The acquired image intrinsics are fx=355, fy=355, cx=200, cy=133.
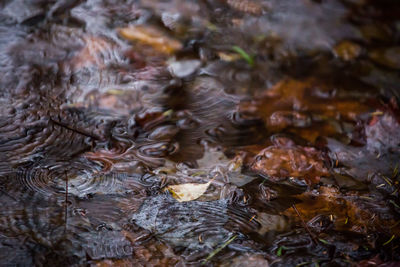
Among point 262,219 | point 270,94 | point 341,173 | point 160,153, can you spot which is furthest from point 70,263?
point 270,94

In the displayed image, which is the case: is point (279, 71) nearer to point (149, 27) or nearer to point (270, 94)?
point (270, 94)

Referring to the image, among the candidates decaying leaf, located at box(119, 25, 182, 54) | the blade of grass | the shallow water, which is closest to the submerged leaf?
Answer: the shallow water

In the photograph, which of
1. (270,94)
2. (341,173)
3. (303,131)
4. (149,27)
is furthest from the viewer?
(149,27)

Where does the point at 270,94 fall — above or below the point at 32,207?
above

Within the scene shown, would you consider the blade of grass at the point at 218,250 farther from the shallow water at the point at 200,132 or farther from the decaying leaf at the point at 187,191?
the decaying leaf at the point at 187,191

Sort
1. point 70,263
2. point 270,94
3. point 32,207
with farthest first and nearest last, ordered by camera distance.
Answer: point 270,94, point 32,207, point 70,263

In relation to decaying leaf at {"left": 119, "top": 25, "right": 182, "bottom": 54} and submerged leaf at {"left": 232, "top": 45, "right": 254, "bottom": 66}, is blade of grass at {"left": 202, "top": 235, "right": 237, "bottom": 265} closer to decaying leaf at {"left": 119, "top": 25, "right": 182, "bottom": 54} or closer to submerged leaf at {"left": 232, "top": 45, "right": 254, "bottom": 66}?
submerged leaf at {"left": 232, "top": 45, "right": 254, "bottom": 66}

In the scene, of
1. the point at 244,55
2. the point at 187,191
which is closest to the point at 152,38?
the point at 244,55

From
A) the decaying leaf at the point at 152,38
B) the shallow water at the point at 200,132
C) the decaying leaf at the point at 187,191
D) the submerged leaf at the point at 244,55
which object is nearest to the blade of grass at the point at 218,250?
Result: the shallow water at the point at 200,132
